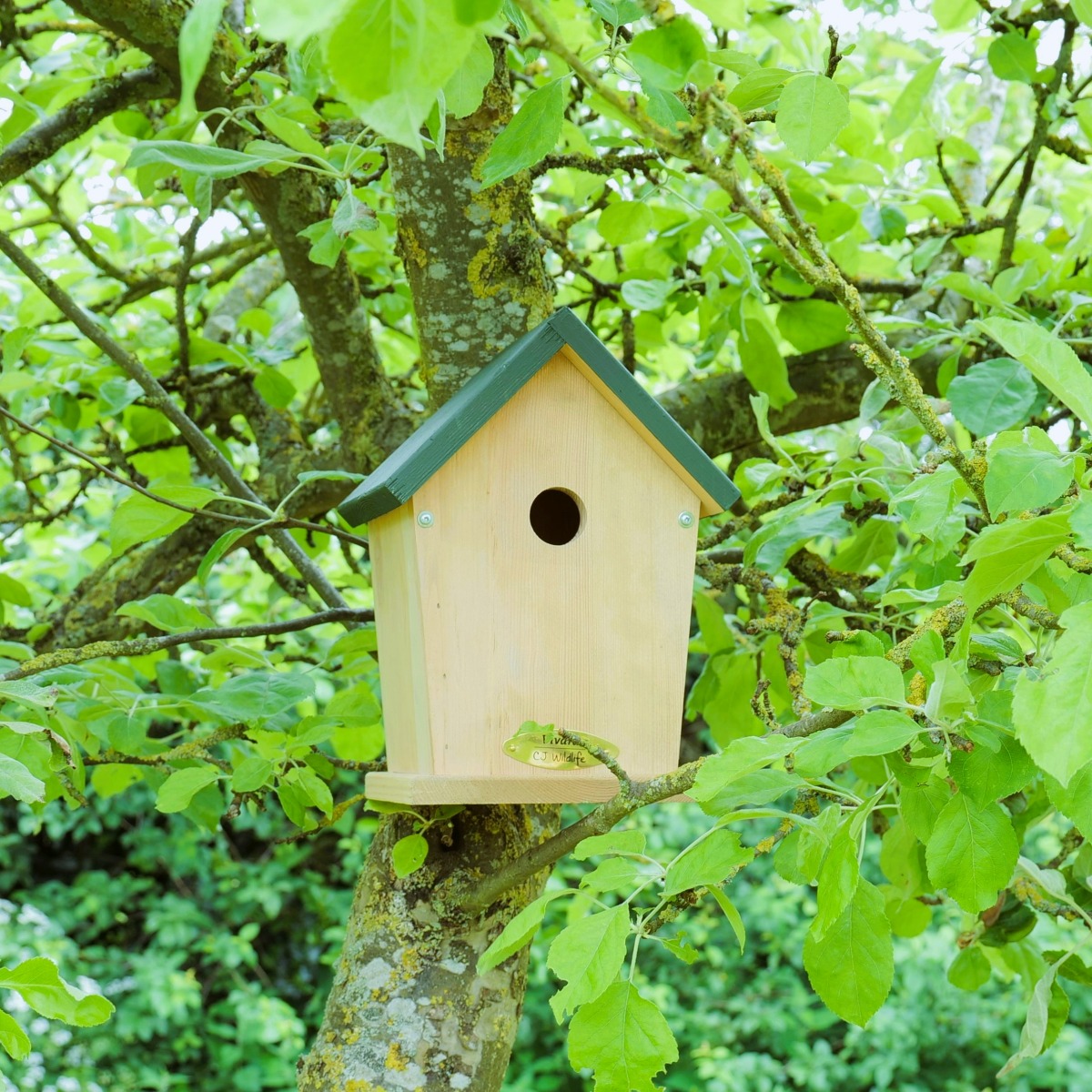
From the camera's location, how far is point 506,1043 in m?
1.29

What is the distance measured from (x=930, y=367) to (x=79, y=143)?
5.76ft

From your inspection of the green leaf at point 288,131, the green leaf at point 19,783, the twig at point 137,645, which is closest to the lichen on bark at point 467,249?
the green leaf at point 288,131

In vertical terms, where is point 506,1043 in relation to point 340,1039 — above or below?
below

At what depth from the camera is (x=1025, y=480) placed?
0.73m

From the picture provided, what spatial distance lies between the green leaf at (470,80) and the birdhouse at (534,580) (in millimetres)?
309

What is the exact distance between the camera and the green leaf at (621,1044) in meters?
0.80

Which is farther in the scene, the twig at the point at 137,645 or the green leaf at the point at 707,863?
the twig at the point at 137,645

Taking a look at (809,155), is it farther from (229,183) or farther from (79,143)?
(79,143)

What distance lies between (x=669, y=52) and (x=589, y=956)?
1.90 ft

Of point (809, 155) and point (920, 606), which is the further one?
point (920, 606)

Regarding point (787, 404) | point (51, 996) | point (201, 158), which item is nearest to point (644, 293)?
point (787, 404)

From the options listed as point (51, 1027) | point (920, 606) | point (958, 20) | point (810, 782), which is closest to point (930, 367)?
point (958, 20)

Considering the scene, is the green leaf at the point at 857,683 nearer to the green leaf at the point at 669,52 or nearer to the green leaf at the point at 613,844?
Answer: the green leaf at the point at 613,844

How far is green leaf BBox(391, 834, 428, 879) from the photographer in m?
1.22
